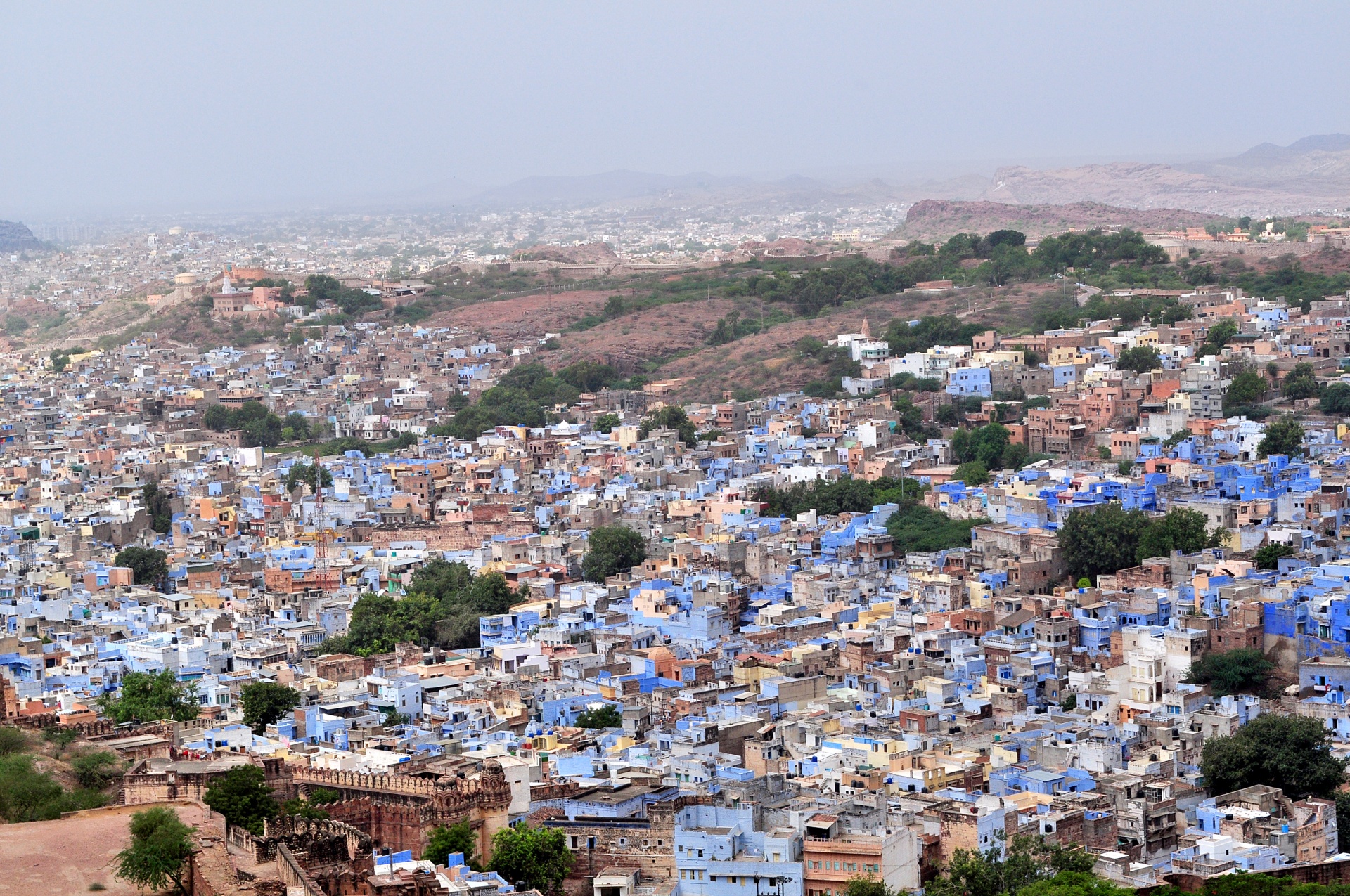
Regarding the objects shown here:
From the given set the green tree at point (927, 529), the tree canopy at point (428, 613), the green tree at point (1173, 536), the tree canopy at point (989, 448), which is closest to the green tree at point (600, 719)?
the tree canopy at point (428, 613)

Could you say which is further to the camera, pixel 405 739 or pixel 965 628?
pixel 965 628

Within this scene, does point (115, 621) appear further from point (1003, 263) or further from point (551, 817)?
point (1003, 263)

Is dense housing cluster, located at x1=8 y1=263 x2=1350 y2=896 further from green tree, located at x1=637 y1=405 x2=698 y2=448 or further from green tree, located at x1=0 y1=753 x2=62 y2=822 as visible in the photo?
green tree, located at x1=0 y1=753 x2=62 y2=822

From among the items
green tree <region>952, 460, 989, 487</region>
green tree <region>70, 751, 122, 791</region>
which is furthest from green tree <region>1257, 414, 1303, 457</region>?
green tree <region>70, 751, 122, 791</region>

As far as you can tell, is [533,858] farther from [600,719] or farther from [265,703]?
[265,703]

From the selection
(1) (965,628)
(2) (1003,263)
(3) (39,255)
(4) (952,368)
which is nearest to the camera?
(1) (965,628)

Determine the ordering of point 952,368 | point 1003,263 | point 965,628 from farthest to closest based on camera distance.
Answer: point 1003,263 → point 952,368 → point 965,628

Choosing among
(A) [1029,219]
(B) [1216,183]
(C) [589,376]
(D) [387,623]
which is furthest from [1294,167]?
(D) [387,623]

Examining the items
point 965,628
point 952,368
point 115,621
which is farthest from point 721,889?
point 952,368
